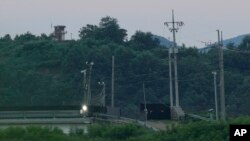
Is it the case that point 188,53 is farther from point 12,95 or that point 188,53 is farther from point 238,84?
point 12,95

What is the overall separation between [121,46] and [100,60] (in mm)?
5616

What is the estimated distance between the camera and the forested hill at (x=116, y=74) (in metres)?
63.5

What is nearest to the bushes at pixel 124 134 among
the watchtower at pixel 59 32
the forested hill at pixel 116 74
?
the forested hill at pixel 116 74

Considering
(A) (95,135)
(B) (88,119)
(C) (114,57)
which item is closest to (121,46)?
(C) (114,57)

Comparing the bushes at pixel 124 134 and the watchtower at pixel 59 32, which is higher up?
the watchtower at pixel 59 32

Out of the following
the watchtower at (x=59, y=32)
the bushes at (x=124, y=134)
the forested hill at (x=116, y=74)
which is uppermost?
the watchtower at (x=59, y=32)

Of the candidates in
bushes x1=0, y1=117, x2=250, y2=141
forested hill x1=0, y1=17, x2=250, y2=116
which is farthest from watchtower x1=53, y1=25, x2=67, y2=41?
bushes x1=0, y1=117, x2=250, y2=141

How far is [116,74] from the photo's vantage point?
7019 centimetres

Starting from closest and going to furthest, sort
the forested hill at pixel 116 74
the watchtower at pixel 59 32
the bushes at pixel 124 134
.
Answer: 1. the bushes at pixel 124 134
2. the forested hill at pixel 116 74
3. the watchtower at pixel 59 32

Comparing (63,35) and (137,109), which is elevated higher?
(63,35)

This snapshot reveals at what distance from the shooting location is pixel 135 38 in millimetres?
82000

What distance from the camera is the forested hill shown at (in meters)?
63.5

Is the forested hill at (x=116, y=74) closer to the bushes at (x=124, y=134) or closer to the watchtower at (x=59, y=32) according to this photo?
the watchtower at (x=59, y=32)

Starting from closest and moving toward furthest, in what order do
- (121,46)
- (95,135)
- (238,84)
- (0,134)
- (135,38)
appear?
(0,134)
(95,135)
(238,84)
(121,46)
(135,38)
